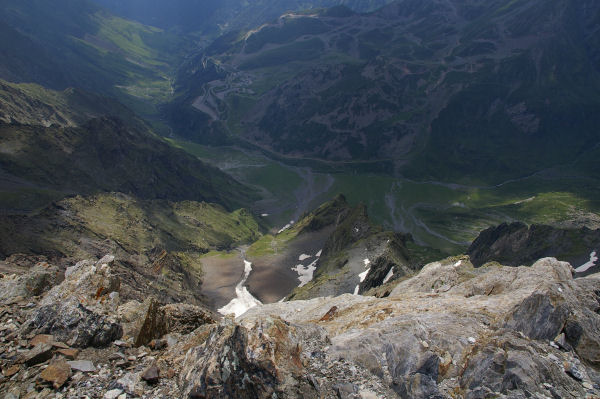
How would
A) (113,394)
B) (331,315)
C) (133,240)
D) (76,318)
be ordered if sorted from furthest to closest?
(133,240)
(331,315)
(76,318)
(113,394)

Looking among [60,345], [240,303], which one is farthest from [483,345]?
[240,303]

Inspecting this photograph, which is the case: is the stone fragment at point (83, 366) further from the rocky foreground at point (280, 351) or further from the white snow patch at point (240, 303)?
the white snow patch at point (240, 303)

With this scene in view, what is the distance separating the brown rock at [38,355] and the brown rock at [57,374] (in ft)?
3.52

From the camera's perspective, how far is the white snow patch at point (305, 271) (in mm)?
129050

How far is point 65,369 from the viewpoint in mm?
17656

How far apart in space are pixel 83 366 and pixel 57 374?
1163 mm

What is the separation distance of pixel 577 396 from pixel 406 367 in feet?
26.4

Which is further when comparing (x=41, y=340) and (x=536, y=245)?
(x=536, y=245)

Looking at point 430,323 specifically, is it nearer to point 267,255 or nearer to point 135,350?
point 135,350

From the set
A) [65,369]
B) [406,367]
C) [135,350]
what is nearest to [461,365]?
[406,367]

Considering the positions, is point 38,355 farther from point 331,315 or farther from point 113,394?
point 331,315

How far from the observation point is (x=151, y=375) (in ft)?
60.2

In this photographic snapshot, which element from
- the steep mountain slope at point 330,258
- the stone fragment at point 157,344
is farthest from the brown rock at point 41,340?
the steep mountain slope at point 330,258

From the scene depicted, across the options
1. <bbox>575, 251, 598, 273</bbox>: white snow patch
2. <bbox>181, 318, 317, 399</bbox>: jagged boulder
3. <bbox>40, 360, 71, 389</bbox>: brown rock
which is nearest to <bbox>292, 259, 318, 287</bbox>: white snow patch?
<bbox>575, 251, 598, 273</bbox>: white snow patch
